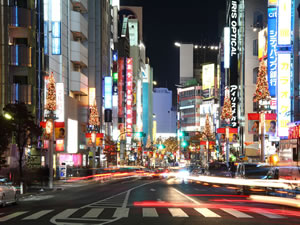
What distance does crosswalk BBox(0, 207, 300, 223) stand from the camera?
18.5 m

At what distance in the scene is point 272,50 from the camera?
5859 centimetres

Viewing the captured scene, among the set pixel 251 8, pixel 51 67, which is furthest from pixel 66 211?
pixel 251 8

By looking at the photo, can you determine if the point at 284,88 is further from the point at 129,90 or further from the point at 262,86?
the point at 129,90

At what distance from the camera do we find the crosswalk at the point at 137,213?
1848 cm

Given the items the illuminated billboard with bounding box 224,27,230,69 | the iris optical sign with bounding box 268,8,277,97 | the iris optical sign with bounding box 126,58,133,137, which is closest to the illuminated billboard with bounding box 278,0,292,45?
the iris optical sign with bounding box 268,8,277,97

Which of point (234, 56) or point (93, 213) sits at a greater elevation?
point (234, 56)

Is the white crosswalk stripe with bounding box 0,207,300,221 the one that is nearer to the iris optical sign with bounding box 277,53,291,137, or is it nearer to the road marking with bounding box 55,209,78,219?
the road marking with bounding box 55,209,78,219

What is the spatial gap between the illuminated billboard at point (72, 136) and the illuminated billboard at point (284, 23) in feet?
109

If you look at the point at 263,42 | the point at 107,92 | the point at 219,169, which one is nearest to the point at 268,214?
the point at 219,169

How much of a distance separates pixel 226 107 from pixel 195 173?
1902 centimetres

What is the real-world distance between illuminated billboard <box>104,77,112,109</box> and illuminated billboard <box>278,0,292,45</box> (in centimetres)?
4777

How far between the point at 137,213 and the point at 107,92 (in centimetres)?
7543

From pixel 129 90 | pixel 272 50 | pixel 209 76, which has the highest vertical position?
pixel 209 76

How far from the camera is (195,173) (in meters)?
67.4
